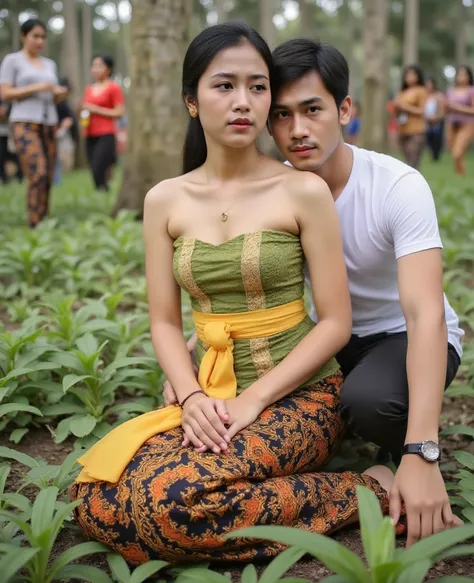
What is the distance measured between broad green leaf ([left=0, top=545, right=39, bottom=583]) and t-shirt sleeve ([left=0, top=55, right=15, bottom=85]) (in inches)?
225

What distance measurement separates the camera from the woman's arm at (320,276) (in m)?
2.46

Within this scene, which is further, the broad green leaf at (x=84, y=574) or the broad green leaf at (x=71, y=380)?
the broad green leaf at (x=71, y=380)

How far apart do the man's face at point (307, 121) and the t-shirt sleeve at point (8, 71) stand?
4904 mm

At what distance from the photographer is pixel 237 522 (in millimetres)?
2139

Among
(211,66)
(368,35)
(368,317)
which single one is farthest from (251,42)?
(368,35)

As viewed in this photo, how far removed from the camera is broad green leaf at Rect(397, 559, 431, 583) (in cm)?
175

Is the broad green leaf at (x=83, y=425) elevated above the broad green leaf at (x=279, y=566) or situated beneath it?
situated beneath

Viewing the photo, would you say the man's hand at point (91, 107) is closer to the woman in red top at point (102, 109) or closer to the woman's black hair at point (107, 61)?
the woman in red top at point (102, 109)

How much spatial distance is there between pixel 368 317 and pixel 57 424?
1.34 meters

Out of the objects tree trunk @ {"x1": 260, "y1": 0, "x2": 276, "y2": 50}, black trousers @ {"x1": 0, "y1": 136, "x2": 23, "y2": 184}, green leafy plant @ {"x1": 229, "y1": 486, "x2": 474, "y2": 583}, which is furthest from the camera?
tree trunk @ {"x1": 260, "y1": 0, "x2": 276, "y2": 50}

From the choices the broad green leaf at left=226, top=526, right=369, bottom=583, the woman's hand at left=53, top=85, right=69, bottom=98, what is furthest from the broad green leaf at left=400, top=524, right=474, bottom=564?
the woman's hand at left=53, top=85, right=69, bottom=98

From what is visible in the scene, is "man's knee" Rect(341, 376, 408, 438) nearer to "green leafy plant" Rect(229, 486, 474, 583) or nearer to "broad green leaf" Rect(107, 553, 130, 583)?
"green leafy plant" Rect(229, 486, 474, 583)

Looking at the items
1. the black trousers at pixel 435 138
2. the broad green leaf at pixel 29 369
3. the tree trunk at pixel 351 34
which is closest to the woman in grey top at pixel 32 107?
the broad green leaf at pixel 29 369

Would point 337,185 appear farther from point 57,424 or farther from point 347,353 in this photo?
point 57,424
